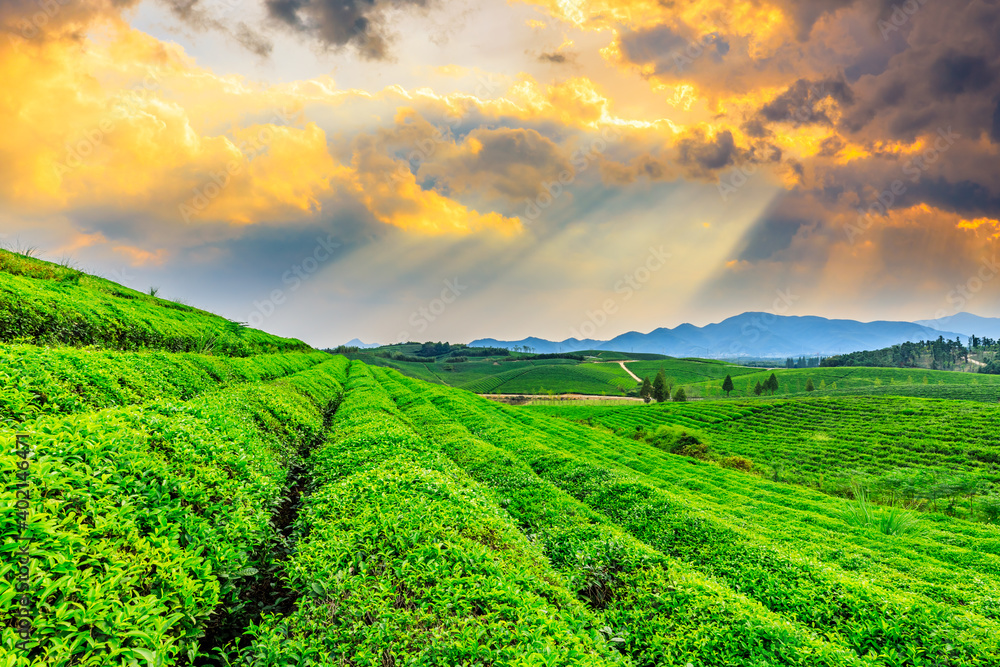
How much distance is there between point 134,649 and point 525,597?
12.0 feet

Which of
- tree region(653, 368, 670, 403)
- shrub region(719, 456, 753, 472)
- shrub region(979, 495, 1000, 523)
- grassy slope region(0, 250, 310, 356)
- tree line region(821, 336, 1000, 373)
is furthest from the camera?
tree line region(821, 336, 1000, 373)

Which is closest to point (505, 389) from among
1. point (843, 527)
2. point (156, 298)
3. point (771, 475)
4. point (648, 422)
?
point (648, 422)

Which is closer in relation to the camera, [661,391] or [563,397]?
[661,391]

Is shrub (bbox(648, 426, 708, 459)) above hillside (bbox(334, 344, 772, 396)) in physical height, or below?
below

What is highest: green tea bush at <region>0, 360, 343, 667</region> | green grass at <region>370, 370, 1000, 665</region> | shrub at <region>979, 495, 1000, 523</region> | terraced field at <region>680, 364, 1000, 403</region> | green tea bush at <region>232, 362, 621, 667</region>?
green tea bush at <region>0, 360, 343, 667</region>

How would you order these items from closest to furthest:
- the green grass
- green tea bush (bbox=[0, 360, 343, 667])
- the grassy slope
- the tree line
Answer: green tea bush (bbox=[0, 360, 343, 667])
the green grass
the grassy slope
the tree line

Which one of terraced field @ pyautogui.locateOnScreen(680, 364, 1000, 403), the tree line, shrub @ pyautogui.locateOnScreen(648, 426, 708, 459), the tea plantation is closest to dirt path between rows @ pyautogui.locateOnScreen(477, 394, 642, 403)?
terraced field @ pyautogui.locateOnScreen(680, 364, 1000, 403)

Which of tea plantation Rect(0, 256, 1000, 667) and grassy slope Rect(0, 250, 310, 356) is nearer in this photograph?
tea plantation Rect(0, 256, 1000, 667)

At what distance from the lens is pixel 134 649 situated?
2.84m

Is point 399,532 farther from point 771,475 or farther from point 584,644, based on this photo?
point 771,475

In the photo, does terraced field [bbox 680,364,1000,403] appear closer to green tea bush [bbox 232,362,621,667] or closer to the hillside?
the hillside

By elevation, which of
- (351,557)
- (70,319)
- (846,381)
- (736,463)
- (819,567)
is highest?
(70,319)

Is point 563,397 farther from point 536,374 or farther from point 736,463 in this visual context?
point 736,463

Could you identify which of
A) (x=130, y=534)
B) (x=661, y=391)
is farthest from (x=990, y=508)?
(x=661, y=391)
